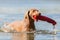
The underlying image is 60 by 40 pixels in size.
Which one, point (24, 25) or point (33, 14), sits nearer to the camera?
point (33, 14)

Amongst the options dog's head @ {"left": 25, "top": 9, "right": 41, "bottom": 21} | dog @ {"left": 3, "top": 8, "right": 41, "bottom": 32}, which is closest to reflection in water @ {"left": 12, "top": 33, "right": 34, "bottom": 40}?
dog @ {"left": 3, "top": 8, "right": 41, "bottom": 32}

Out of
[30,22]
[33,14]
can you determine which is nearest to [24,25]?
[30,22]

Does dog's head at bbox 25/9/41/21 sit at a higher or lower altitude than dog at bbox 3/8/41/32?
higher

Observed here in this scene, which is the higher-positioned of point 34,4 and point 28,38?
point 34,4

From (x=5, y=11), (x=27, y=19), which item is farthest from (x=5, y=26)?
(x=5, y=11)

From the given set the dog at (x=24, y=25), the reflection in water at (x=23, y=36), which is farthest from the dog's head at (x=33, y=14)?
the reflection in water at (x=23, y=36)

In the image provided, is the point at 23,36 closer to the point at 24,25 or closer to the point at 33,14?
the point at 24,25

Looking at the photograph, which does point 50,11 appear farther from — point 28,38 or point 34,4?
point 28,38

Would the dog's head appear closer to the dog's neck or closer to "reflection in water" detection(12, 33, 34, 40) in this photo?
the dog's neck

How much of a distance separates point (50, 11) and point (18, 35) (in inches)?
44.5

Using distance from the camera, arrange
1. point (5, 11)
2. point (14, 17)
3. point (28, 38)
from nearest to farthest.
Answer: point (28, 38) → point (14, 17) → point (5, 11)

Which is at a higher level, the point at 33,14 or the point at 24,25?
the point at 33,14

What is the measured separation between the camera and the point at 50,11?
4.45 m

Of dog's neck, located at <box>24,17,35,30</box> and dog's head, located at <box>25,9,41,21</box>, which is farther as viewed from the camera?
dog's neck, located at <box>24,17,35,30</box>
